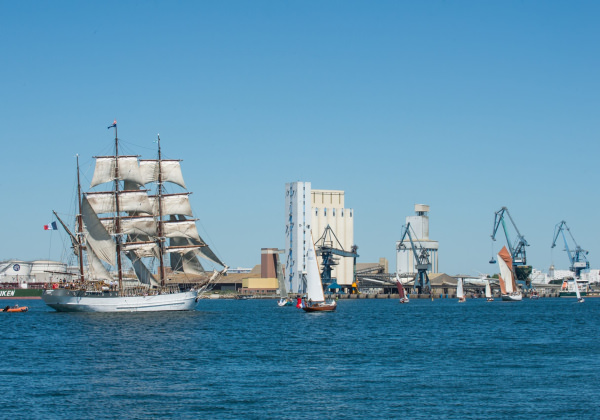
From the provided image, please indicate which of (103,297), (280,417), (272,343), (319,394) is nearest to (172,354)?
(272,343)

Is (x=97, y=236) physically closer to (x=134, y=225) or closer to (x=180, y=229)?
(x=134, y=225)

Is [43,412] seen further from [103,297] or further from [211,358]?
[103,297]

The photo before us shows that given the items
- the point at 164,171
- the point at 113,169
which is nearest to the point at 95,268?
the point at 113,169

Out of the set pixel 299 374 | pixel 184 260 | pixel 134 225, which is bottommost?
pixel 299 374

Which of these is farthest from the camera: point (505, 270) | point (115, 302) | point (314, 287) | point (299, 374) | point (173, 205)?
point (505, 270)

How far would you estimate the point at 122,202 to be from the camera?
371 feet

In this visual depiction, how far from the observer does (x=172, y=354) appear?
5650cm

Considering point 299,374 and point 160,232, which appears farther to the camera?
point 160,232

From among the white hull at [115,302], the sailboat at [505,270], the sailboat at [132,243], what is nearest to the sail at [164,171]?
the sailboat at [132,243]

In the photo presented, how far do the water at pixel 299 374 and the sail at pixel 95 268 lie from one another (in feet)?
103

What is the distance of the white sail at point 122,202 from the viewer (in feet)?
365

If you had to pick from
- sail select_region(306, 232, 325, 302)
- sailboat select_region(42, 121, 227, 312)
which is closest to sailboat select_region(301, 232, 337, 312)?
sail select_region(306, 232, 325, 302)

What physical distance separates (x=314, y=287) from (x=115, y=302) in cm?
2719

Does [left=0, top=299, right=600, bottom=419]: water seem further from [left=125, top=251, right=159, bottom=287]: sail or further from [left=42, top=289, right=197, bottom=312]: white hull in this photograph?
[left=125, top=251, right=159, bottom=287]: sail
